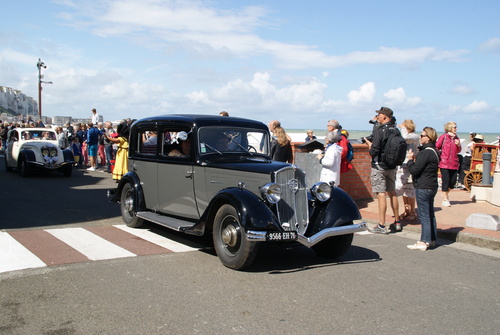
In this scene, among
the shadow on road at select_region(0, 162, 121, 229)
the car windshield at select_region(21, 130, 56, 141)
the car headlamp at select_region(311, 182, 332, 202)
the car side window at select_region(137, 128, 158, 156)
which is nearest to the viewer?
the car headlamp at select_region(311, 182, 332, 202)

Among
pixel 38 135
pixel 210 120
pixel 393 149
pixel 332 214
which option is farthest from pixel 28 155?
pixel 332 214

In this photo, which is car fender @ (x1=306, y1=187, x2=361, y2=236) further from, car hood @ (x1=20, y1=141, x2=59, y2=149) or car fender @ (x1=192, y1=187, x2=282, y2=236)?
car hood @ (x1=20, y1=141, x2=59, y2=149)

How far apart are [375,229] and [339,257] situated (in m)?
1.92

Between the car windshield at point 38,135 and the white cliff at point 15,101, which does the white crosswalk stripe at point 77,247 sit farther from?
the white cliff at point 15,101

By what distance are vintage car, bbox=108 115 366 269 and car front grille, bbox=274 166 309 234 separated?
0.01 metres

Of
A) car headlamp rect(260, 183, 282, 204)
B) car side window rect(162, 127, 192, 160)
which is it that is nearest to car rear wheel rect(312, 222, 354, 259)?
car headlamp rect(260, 183, 282, 204)

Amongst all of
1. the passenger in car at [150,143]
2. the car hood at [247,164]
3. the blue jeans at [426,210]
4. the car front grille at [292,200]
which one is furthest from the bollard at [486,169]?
the passenger in car at [150,143]

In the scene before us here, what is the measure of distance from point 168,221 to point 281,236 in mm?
2249

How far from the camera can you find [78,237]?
7.30 metres

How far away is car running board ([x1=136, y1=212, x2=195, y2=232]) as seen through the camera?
656 centimetres

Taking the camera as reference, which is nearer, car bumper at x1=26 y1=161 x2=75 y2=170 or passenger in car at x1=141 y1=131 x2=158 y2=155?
passenger in car at x1=141 y1=131 x2=158 y2=155

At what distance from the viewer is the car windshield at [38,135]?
17.4m

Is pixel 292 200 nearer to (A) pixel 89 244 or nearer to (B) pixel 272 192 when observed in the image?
(B) pixel 272 192

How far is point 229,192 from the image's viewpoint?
5.87 meters
